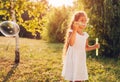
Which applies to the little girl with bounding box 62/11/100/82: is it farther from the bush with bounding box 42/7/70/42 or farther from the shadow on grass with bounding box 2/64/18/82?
the bush with bounding box 42/7/70/42

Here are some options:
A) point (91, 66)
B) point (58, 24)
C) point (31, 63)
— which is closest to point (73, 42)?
point (91, 66)

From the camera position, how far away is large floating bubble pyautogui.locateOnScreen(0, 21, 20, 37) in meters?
8.93

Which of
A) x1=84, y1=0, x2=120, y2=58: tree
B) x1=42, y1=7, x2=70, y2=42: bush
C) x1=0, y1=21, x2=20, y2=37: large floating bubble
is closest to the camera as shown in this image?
x1=0, y1=21, x2=20, y2=37: large floating bubble

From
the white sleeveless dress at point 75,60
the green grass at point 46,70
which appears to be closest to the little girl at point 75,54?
the white sleeveless dress at point 75,60

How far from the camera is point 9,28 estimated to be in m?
9.03

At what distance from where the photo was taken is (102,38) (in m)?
13.0

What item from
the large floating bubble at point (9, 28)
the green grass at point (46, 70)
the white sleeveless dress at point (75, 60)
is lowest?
the green grass at point (46, 70)

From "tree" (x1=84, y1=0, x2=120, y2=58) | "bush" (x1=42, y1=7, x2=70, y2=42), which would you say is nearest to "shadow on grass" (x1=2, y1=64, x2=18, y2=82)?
"tree" (x1=84, y1=0, x2=120, y2=58)

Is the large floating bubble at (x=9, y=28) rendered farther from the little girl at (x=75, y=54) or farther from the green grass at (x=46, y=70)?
the little girl at (x=75, y=54)

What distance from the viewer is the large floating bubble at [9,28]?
29.3 ft

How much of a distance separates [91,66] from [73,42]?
4567mm

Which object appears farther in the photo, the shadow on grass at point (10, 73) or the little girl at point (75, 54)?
the shadow on grass at point (10, 73)

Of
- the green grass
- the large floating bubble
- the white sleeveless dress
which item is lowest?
the green grass

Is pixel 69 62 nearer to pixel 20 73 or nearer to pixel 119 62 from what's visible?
pixel 20 73
